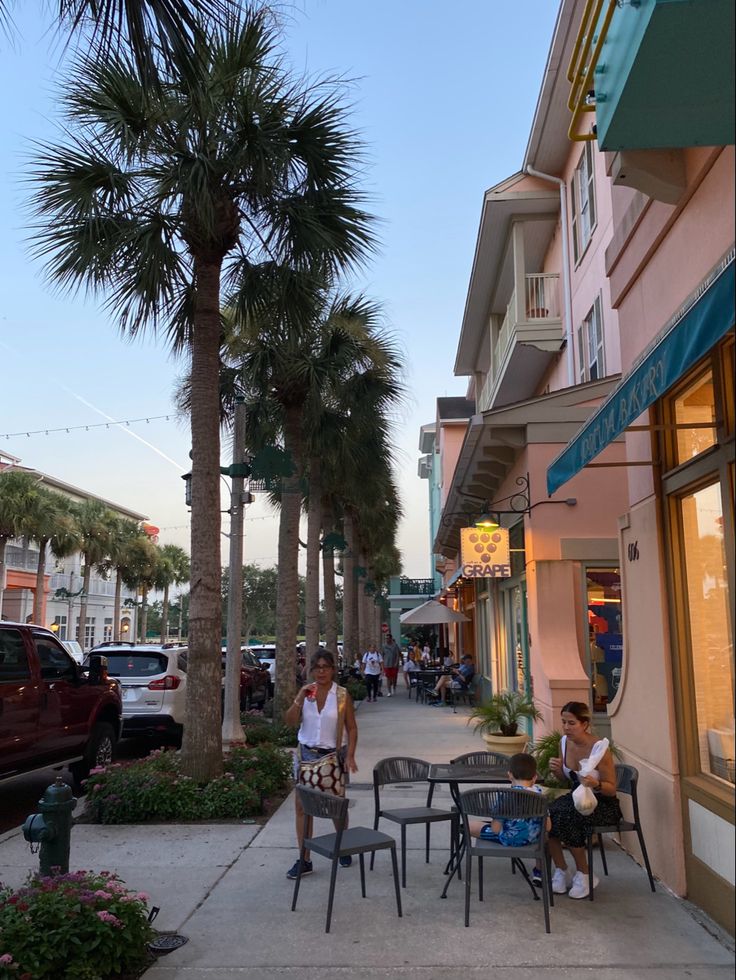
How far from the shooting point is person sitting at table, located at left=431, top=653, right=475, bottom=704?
20625mm

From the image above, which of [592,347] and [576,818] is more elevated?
[592,347]

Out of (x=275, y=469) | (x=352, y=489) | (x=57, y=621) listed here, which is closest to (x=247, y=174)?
(x=275, y=469)

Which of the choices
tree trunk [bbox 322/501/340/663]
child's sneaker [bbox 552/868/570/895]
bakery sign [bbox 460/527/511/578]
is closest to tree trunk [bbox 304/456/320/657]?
tree trunk [bbox 322/501/340/663]

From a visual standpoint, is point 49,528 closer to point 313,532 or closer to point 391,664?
point 391,664

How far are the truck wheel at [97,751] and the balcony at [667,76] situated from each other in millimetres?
8486

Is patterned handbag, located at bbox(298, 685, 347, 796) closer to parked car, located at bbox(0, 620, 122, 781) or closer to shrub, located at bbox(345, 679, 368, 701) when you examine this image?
parked car, located at bbox(0, 620, 122, 781)

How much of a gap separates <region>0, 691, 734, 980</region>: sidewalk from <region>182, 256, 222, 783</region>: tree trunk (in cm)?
117

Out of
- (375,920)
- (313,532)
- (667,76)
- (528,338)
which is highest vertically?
(528,338)

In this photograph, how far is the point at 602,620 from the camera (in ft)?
36.5

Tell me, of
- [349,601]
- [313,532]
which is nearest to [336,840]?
[313,532]

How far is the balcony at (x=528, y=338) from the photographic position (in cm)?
1504

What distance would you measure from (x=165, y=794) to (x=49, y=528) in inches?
1366

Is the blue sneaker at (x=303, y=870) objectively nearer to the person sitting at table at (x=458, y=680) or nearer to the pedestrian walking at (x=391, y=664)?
the person sitting at table at (x=458, y=680)

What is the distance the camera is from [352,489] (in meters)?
22.2
